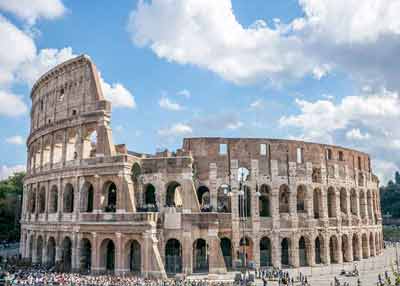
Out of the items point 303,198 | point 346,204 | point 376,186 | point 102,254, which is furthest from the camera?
point 376,186

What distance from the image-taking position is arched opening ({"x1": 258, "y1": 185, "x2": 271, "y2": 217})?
39.4 meters

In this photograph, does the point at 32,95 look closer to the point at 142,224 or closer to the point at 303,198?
the point at 142,224

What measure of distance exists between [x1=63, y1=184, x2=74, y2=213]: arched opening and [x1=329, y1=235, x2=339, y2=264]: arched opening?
90.3 ft

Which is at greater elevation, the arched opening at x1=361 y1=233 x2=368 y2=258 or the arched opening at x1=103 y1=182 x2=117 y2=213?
the arched opening at x1=103 y1=182 x2=117 y2=213

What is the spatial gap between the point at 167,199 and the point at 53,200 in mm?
11558

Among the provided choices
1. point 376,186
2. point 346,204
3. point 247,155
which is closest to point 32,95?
point 247,155

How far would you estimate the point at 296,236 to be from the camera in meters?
38.0

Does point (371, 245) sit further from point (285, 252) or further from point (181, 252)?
point (181, 252)

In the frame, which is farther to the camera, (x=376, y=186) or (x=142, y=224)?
(x=376, y=186)

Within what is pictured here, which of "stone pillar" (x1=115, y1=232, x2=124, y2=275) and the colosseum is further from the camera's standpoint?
the colosseum

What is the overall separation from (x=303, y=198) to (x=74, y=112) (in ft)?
82.5

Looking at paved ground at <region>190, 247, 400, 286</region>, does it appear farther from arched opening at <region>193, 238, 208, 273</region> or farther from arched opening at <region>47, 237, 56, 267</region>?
arched opening at <region>47, 237, 56, 267</region>

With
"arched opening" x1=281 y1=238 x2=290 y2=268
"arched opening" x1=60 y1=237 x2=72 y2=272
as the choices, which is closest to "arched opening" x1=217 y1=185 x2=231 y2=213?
"arched opening" x1=281 y1=238 x2=290 y2=268

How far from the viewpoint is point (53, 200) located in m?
39.1
